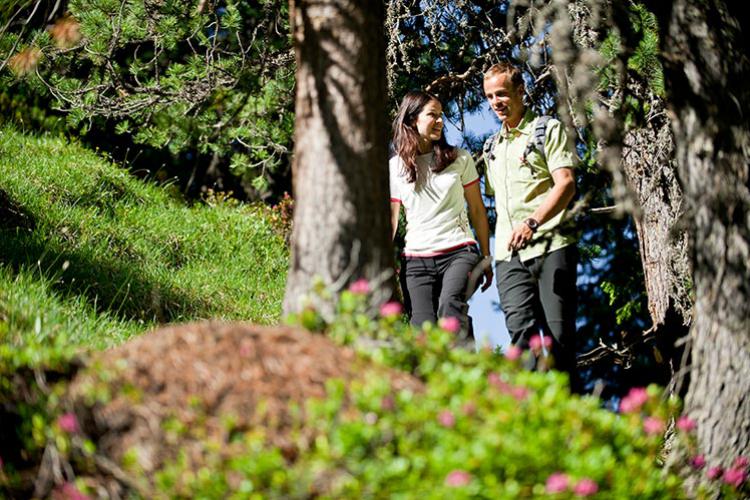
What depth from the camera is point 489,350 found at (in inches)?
132

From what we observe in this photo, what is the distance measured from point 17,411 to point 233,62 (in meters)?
4.75

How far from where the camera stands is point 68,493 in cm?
297

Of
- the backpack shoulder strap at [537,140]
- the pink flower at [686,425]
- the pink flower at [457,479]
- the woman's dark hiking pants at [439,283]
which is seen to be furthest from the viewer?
the woman's dark hiking pants at [439,283]

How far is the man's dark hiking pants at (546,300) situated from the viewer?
193 inches

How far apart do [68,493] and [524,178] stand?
3.05m

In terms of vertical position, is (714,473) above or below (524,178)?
below

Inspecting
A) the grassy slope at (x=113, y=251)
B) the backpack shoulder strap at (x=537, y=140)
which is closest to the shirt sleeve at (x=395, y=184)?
the backpack shoulder strap at (x=537, y=140)

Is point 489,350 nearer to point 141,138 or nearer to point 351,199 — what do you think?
point 351,199

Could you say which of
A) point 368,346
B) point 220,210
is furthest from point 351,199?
point 220,210

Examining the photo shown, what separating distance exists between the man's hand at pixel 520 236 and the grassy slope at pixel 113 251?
2360mm

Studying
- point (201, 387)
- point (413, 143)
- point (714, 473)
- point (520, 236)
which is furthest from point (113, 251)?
point (714, 473)

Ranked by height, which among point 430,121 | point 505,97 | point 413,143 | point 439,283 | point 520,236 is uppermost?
point 505,97

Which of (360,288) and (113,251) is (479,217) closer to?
(360,288)

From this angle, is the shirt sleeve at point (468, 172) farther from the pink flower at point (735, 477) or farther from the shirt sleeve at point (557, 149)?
the pink flower at point (735, 477)
